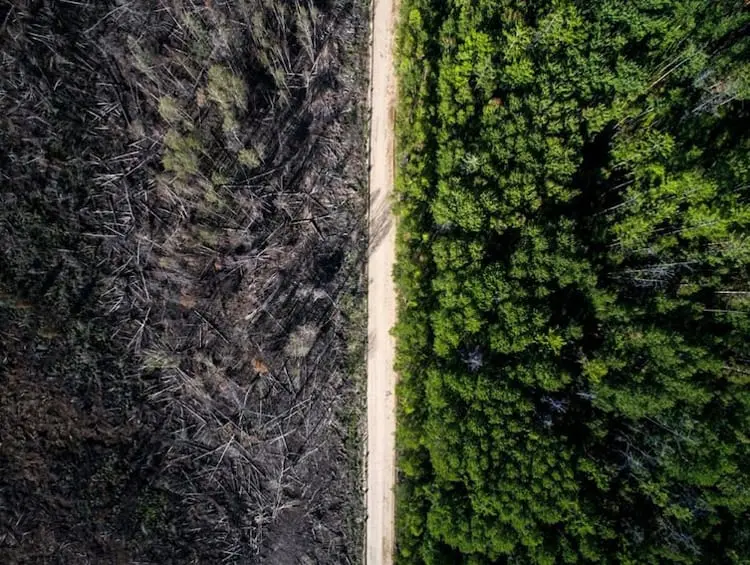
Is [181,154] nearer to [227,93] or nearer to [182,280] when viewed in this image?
[227,93]

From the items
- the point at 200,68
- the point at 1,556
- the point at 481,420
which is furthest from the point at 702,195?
the point at 1,556

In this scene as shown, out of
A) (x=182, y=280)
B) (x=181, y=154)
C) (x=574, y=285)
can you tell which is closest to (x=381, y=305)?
(x=574, y=285)

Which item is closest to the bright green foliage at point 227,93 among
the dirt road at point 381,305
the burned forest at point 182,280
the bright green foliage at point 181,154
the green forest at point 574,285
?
the burned forest at point 182,280

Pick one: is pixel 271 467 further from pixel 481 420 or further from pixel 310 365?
pixel 481 420

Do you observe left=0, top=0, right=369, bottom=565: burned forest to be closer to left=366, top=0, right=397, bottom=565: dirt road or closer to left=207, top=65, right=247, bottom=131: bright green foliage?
left=207, top=65, right=247, bottom=131: bright green foliage

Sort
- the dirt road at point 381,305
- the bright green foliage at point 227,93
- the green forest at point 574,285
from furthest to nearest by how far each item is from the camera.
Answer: the dirt road at point 381,305 → the bright green foliage at point 227,93 → the green forest at point 574,285

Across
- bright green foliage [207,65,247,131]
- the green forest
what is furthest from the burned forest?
the green forest

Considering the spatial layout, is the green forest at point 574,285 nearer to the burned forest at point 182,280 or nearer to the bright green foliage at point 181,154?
the burned forest at point 182,280
